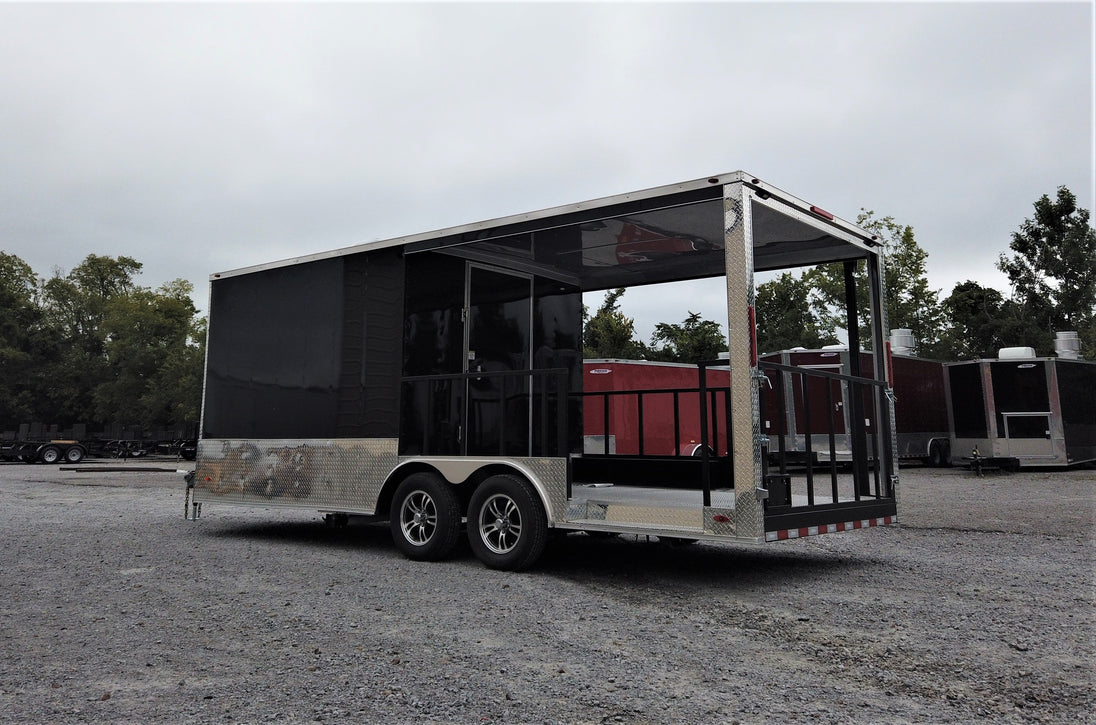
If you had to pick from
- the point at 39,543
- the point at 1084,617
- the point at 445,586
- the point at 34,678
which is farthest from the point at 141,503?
the point at 1084,617

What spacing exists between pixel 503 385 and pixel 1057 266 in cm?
3781

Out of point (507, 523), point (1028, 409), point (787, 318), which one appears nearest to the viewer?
point (507, 523)

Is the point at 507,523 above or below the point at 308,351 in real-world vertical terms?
below

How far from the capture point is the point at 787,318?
112ft

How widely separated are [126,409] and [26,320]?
11.2 metres

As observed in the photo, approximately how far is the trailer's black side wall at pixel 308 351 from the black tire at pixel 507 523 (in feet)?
4.10

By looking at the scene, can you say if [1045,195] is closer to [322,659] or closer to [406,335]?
[406,335]

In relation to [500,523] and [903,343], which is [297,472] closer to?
[500,523]

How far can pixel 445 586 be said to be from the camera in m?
5.62

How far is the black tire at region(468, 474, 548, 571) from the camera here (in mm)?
6027

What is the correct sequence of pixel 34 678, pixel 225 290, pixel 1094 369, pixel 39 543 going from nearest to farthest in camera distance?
pixel 34 678 → pixel 39 543 → pixel 225 290 → pixel 1094 369

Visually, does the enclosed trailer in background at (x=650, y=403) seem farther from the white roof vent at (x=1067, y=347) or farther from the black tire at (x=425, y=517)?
the white roof vent at (x=1067, y=347)

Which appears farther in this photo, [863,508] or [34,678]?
[863,508]

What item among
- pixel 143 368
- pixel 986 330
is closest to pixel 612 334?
pixel 986 330
